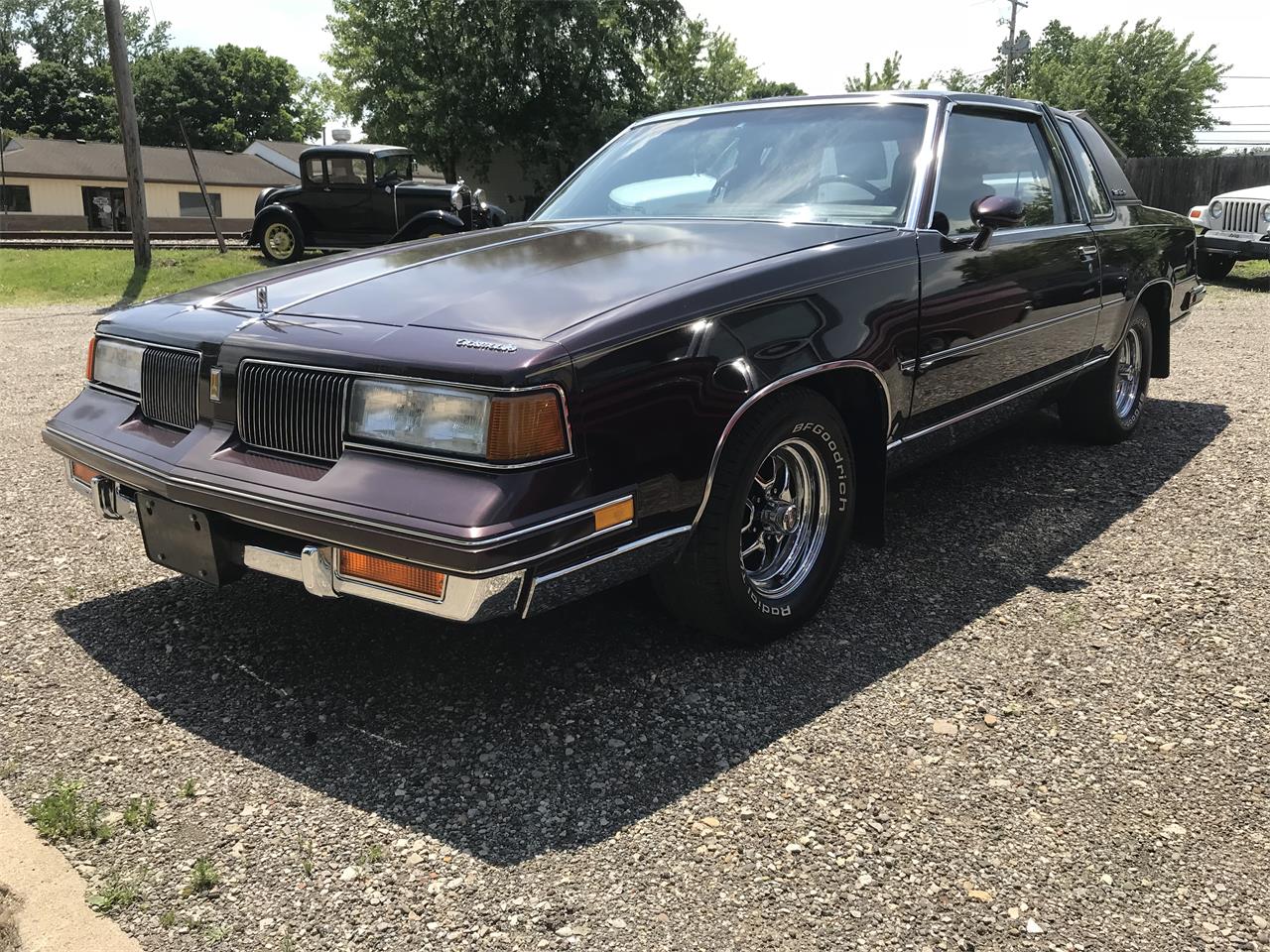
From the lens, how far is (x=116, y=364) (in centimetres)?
329

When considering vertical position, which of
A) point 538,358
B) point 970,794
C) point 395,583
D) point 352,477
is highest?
point 538,358

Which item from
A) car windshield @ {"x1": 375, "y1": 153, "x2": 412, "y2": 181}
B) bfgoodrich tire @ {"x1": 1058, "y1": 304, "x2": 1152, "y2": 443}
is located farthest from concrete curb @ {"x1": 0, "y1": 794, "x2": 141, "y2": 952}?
car windshield @ {"x1": 375, "y1": 153, "x2": 412, "y2": 181}

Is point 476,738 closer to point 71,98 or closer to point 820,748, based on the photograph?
point 820,748

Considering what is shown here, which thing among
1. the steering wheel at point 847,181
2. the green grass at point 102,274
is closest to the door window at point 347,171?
the green grass at point 102,274

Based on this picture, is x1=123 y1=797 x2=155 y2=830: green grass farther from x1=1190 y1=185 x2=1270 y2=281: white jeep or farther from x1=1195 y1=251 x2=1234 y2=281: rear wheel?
x1=1195 y1=251 x2=1234 y2=281: rear wheel

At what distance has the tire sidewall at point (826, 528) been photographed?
2844mm

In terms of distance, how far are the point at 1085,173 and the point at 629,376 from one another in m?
3.36

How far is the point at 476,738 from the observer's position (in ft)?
8.80

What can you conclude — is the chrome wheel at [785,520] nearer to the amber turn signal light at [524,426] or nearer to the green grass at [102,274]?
the amber turn signal light at [524,426]

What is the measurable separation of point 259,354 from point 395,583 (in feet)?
2.54

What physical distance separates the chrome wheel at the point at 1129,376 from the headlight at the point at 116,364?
181 inches

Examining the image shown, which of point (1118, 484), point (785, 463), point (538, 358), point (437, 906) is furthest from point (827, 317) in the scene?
point (1118, 484)

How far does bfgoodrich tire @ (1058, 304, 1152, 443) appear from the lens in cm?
518

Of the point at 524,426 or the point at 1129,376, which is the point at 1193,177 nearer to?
the point at 1129,376
